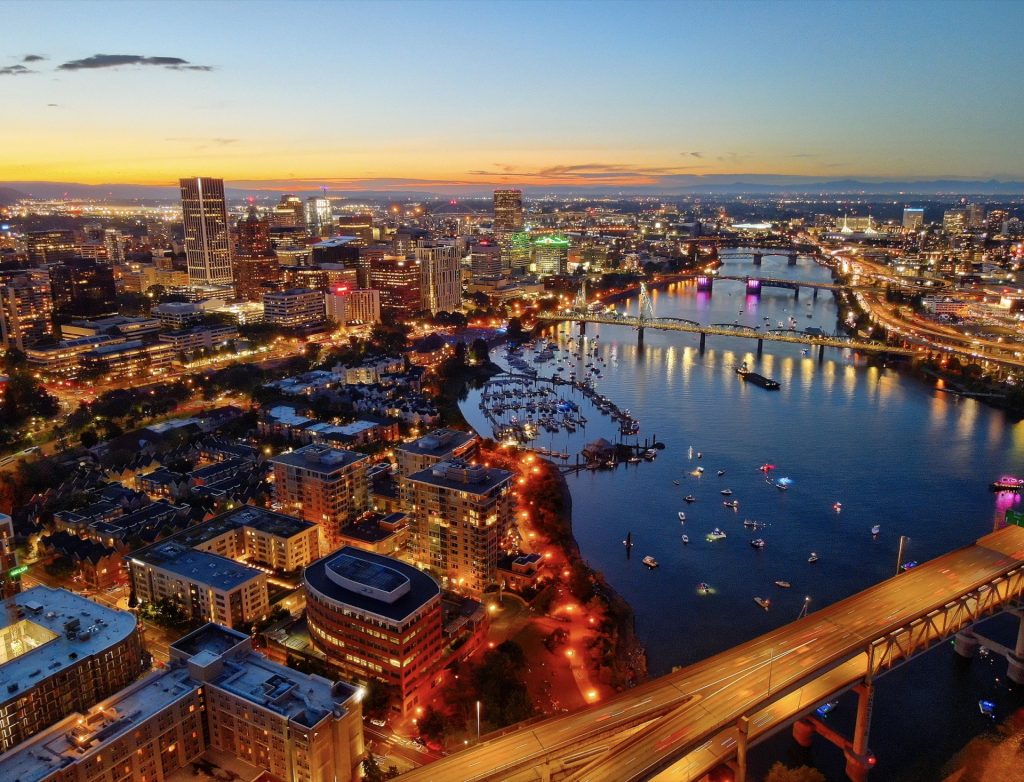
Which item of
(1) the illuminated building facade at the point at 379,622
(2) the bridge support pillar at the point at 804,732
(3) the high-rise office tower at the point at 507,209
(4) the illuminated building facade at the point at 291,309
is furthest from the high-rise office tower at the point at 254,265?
(3) the high-rise office tower at the point at 507,209

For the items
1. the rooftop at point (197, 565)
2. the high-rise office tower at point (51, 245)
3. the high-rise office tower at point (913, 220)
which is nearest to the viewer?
the rooftop at point (197, 565)

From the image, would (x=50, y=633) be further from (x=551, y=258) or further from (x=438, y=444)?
(x=551, y=258)

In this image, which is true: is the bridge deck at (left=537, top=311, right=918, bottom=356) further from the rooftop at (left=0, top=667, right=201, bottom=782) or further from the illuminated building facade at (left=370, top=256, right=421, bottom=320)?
the rooftop at (left=0, top=667, right=201, bottom=782)

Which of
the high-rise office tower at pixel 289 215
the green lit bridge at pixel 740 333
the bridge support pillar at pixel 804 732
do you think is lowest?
the bridge support pillar at pixel 804 732

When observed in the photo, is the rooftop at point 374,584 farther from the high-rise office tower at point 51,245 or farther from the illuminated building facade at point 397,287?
the high-rise office tower at point 51,245

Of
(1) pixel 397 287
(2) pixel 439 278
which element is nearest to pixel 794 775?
(1) pixel 397 287
